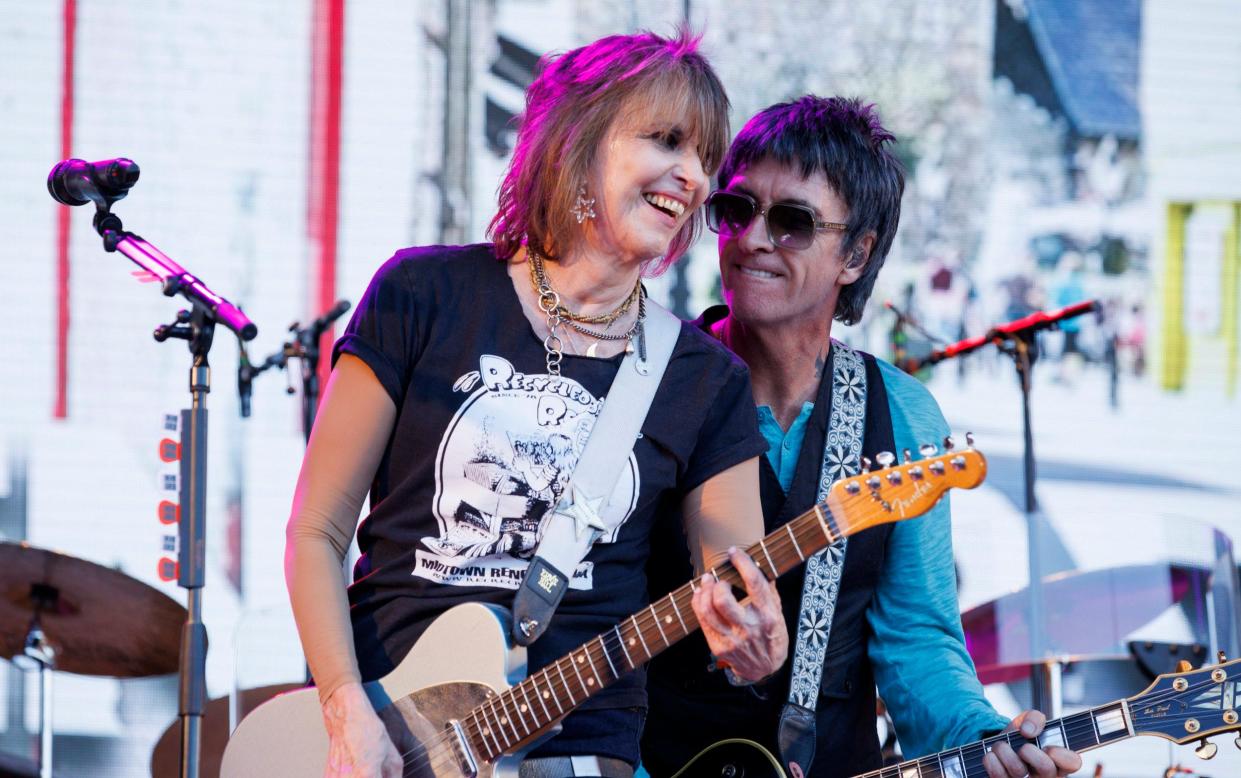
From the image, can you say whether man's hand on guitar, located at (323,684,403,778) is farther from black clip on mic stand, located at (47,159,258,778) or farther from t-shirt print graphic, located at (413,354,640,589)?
black clip on mic stand, located at (47,159,258,778)

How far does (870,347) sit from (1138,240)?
1.24m

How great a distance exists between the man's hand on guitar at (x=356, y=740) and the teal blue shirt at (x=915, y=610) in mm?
1130

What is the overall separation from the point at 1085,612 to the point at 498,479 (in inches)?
88.5

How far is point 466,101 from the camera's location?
18.0ft

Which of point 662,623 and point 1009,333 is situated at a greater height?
point 1009,333

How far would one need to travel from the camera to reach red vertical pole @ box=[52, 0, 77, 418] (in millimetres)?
5445

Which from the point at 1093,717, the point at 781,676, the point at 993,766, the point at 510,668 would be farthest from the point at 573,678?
the point at 1093,717

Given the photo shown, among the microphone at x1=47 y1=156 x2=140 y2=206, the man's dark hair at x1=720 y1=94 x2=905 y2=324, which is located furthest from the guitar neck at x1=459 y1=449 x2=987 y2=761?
the microphone at x1=47 y1=156 x2=140 y2=206

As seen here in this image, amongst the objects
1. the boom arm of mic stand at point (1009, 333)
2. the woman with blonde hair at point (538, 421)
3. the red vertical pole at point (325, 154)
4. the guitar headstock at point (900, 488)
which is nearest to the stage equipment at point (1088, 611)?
the boom arm of mic stand at point (1009, 333)

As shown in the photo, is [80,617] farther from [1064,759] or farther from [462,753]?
[1064,759]

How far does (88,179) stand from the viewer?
2889mm

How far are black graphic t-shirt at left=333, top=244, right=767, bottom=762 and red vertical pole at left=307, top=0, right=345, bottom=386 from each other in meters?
3.04

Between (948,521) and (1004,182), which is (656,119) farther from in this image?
(1004,182)

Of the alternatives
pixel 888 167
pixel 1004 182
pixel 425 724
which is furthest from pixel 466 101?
pixel 425 724
